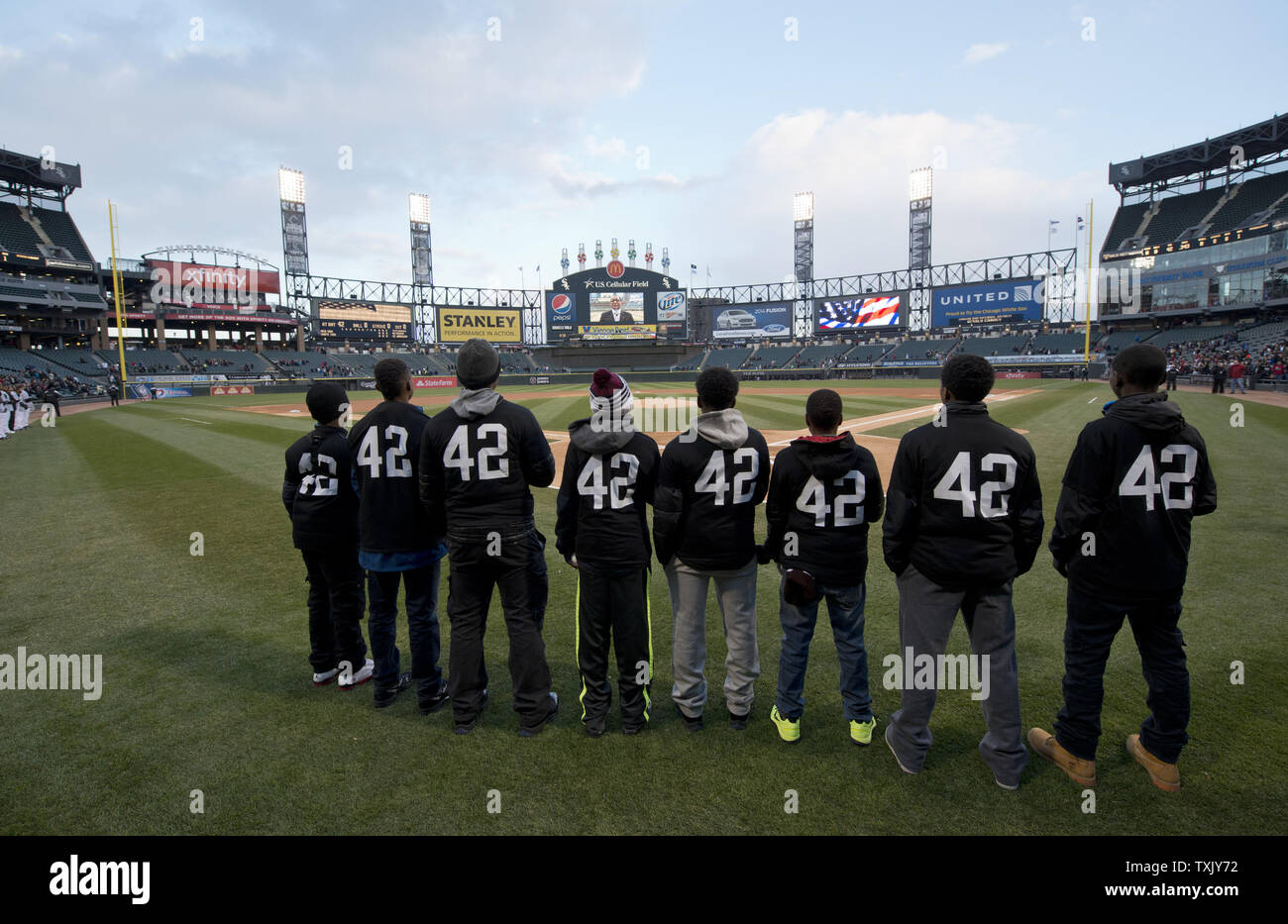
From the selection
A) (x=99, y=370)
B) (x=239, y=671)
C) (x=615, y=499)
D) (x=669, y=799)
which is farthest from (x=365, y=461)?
(x=99, y=370)

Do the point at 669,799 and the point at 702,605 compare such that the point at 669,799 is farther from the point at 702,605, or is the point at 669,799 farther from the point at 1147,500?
the point at 1147,500

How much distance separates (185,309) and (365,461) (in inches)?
2951

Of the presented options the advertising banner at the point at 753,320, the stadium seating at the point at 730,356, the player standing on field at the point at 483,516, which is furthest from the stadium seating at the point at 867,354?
the player standing on field at the point at 483,516

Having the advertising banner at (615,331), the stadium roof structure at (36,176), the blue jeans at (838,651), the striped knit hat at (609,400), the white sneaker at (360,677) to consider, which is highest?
the stadium roof structure at (36,176)

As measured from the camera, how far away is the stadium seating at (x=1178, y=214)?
182ft

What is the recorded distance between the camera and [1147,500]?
2938 millimetres

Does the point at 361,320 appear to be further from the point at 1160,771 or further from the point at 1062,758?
the point at 1160,771

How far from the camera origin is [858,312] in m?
74.1

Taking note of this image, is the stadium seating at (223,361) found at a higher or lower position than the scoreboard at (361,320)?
lower

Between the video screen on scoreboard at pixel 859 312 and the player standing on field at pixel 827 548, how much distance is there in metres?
76.0

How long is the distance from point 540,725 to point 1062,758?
2.84 m

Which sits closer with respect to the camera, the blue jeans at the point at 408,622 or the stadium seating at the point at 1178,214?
the blue jeans at the point at 408,622
